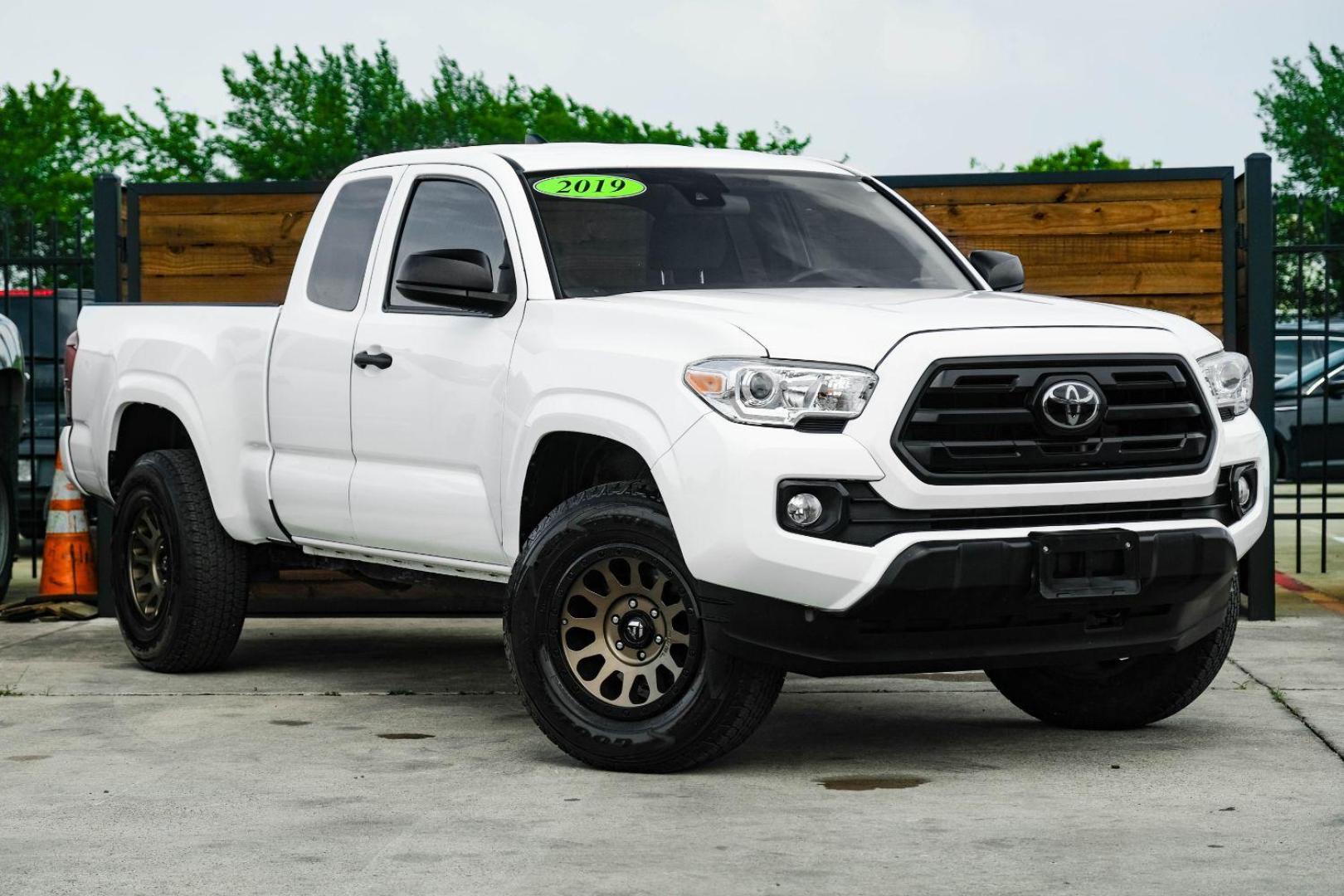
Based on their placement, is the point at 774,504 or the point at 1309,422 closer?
the point at 774,504

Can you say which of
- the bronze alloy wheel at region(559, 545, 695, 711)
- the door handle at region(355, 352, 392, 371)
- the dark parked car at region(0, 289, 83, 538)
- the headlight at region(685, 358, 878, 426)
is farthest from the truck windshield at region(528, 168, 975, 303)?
the dark parked car at region(0, 289, 83, 538)

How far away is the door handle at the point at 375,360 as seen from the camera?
7465mm

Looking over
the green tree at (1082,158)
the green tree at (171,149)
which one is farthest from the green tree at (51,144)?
the green tree at (1082,158)

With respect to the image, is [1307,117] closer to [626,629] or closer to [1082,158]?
[1082,158]

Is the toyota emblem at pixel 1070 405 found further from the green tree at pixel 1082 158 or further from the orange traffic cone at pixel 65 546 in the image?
the green tree at pixel 1082 158

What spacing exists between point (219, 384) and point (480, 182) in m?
1.71

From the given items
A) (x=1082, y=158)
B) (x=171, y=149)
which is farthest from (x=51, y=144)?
(x=1082, y=158)

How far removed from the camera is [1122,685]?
282 inches

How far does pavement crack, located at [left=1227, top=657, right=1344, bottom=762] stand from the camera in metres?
6.81

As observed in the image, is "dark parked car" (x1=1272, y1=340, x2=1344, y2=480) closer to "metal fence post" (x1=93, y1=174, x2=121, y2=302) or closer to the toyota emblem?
"metal fence post" (x1=93, y1=174, x2=121, y2=302)

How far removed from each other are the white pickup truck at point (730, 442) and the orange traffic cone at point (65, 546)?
3663 millimetres

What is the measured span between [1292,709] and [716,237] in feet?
9.08

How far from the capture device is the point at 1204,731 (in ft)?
23.5

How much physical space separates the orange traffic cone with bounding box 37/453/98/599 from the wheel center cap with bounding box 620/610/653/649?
6.03m
